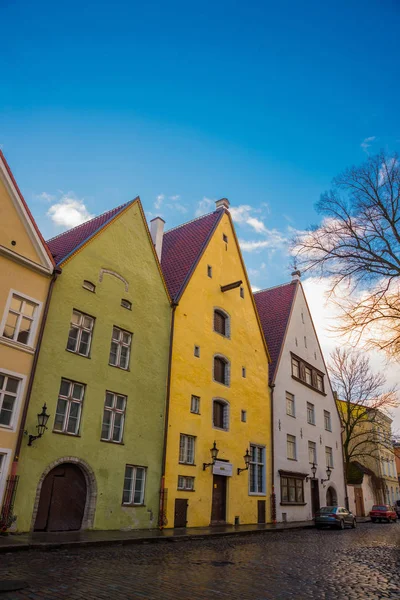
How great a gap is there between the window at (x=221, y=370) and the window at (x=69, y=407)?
10104mm

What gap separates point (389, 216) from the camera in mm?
15203

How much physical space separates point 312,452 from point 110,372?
22.4 meters

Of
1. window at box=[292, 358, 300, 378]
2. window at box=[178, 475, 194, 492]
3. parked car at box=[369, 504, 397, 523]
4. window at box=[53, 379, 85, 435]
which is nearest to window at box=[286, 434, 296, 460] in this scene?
window at box=[292, 358, 300, 378]

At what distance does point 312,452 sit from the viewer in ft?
117

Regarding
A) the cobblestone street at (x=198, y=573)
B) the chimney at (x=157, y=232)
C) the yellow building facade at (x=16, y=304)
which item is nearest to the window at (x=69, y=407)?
the yellow building facade at (x=16, y=304)

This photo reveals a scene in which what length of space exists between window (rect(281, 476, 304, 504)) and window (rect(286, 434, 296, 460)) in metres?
1.45

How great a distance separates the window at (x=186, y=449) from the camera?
72.1ft

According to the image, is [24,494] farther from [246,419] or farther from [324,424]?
[324,424]

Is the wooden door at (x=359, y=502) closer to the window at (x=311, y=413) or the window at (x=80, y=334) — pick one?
the window at (x=311, y=413)

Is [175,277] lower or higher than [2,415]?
higher

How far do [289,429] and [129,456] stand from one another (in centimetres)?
1664

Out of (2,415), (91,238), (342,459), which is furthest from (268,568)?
(342,459)

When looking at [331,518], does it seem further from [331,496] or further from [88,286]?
[88,286]

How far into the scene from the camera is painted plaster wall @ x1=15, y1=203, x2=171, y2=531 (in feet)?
53.3
